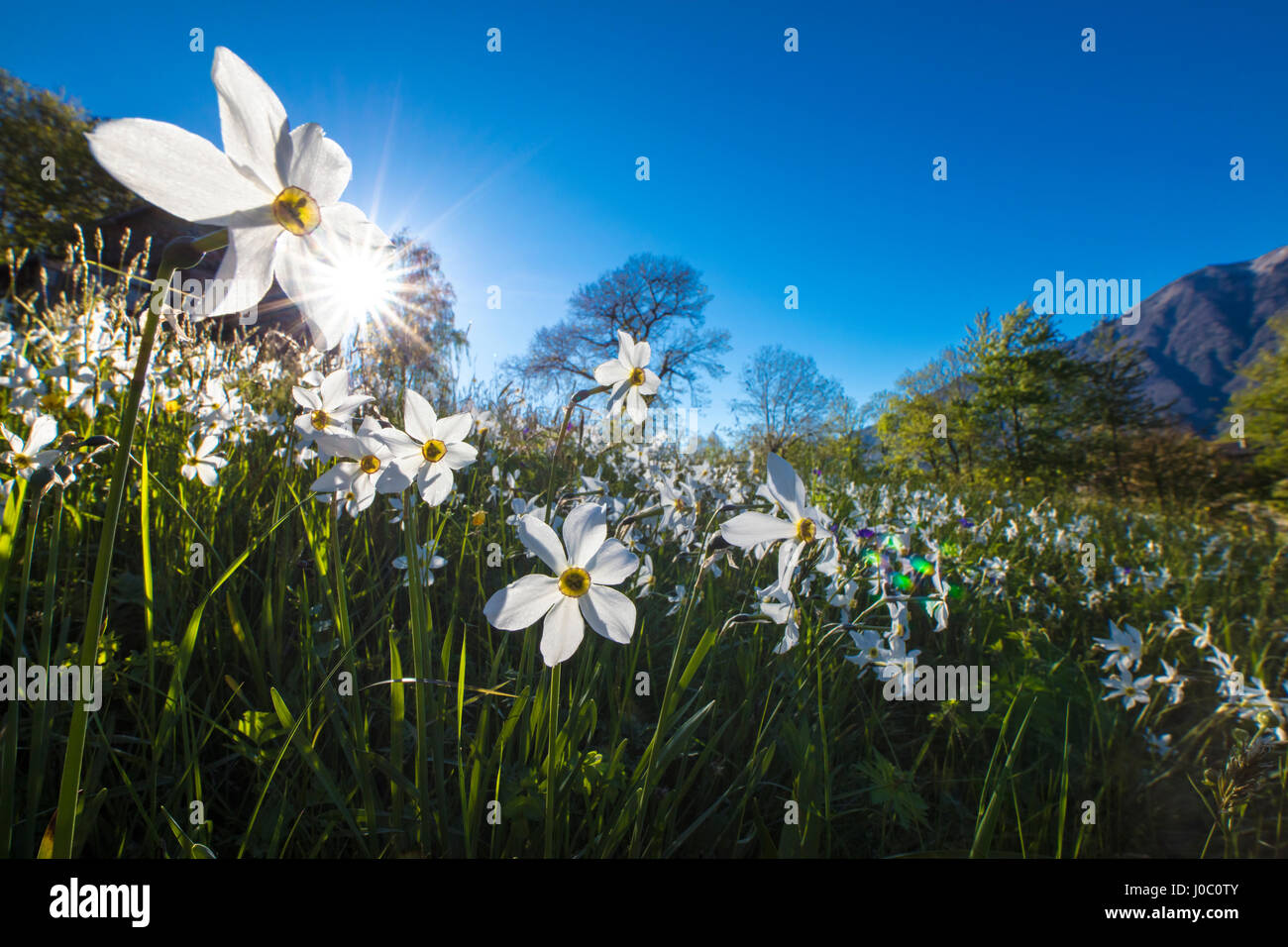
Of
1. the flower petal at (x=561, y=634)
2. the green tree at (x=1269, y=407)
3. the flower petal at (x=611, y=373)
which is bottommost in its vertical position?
the flower petal at (x=561, y=634)

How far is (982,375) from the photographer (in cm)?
Answer: 2841

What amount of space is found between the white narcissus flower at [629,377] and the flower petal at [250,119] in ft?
3.28

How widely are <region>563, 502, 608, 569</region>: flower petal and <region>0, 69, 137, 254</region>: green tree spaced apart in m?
38.5

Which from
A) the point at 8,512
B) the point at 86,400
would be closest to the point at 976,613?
the point at 8,512

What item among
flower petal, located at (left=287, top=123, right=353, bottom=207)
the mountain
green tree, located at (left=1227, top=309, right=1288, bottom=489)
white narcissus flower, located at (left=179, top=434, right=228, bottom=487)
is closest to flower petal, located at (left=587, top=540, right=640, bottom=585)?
flower petal, located at (left=287, top=123, right=353, bottom=207)

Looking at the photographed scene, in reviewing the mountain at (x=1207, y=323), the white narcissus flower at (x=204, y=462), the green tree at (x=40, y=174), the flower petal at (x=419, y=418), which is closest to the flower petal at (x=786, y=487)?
the flower petal at (x=419, y=418)

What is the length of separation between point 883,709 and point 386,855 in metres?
2.19

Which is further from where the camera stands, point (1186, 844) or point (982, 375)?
point (982, 375)

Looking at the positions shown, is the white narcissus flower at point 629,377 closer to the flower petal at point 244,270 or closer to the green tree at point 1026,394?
the flower petal at point 244,270

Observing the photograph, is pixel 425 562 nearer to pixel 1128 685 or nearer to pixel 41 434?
pixel 41 434

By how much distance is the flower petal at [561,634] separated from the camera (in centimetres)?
113

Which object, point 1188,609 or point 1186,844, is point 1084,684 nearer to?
point 1186,844

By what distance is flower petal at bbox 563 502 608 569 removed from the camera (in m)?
1.16

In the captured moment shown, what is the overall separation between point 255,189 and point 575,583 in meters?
0.88
